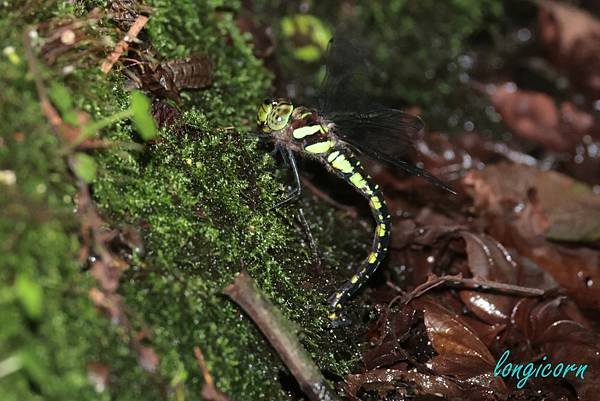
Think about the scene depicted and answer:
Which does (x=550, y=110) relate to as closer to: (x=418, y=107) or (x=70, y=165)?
(x=418, y=107)

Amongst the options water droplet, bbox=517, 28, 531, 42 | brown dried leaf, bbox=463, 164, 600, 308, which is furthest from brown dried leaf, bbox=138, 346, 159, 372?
water droplet, bbox=517, 28, 531, 42

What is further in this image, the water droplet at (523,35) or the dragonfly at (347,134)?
the water droplet at (523,35)

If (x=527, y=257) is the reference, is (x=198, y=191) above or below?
above

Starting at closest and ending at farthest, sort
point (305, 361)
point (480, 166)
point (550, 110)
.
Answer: point (305, 361)
point (480, 166)
point (550, 110)

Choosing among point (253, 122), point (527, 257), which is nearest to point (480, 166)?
point (527, 257)

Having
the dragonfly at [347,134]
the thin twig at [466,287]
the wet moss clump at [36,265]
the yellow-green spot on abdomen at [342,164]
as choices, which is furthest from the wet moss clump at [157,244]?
the thin twig at [466,287]

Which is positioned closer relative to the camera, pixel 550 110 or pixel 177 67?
pixel 177 67

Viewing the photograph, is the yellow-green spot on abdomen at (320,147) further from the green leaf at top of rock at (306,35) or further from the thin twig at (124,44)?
the green leaf at top of rock at (306,35)

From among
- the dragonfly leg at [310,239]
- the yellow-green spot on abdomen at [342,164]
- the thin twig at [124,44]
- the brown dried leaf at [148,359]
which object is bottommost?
the dragonfly leg at [310,239]
